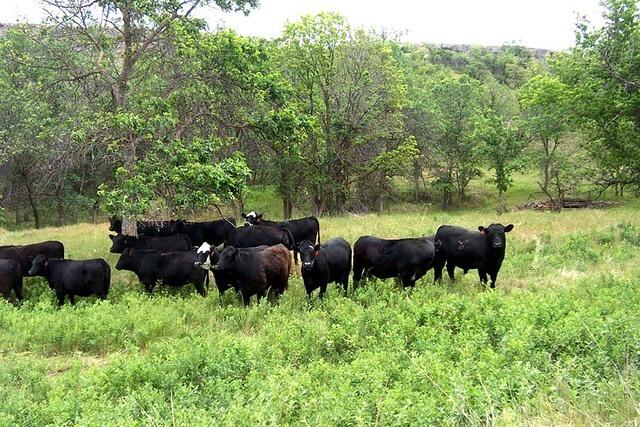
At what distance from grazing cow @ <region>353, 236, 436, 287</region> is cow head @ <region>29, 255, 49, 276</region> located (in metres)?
7.45

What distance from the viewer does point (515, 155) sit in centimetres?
3847

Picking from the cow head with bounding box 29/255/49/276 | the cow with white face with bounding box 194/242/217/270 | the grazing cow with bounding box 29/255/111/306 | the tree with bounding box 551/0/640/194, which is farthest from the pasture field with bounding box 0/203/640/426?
the tree with bounding box 551/0/640/194

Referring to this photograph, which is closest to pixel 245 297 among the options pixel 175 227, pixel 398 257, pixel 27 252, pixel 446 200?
pixel 398 257

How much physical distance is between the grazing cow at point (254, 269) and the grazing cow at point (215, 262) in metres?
0.16

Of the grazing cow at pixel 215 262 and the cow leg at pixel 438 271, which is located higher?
the grazing cow at pixel 215 262

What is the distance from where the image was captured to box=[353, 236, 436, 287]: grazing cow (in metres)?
12.0

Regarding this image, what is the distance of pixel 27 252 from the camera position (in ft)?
47.2

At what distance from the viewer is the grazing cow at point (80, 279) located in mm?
12078

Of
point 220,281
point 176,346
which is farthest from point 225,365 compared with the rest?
point 220,281

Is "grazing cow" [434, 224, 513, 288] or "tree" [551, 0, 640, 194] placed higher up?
"tree" [551, 0, 640, 194]

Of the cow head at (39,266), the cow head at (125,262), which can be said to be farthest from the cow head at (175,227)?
the cow head at (39,266)

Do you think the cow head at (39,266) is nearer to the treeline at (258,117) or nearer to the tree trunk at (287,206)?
the treeline at (258,117)

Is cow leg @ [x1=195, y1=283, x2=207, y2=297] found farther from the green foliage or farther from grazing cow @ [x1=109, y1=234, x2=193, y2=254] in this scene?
grazing cow @ [x1=109, y1=234, x2=193, y2=254]

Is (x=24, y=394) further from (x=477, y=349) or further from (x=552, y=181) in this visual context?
(x=552, y=181)
